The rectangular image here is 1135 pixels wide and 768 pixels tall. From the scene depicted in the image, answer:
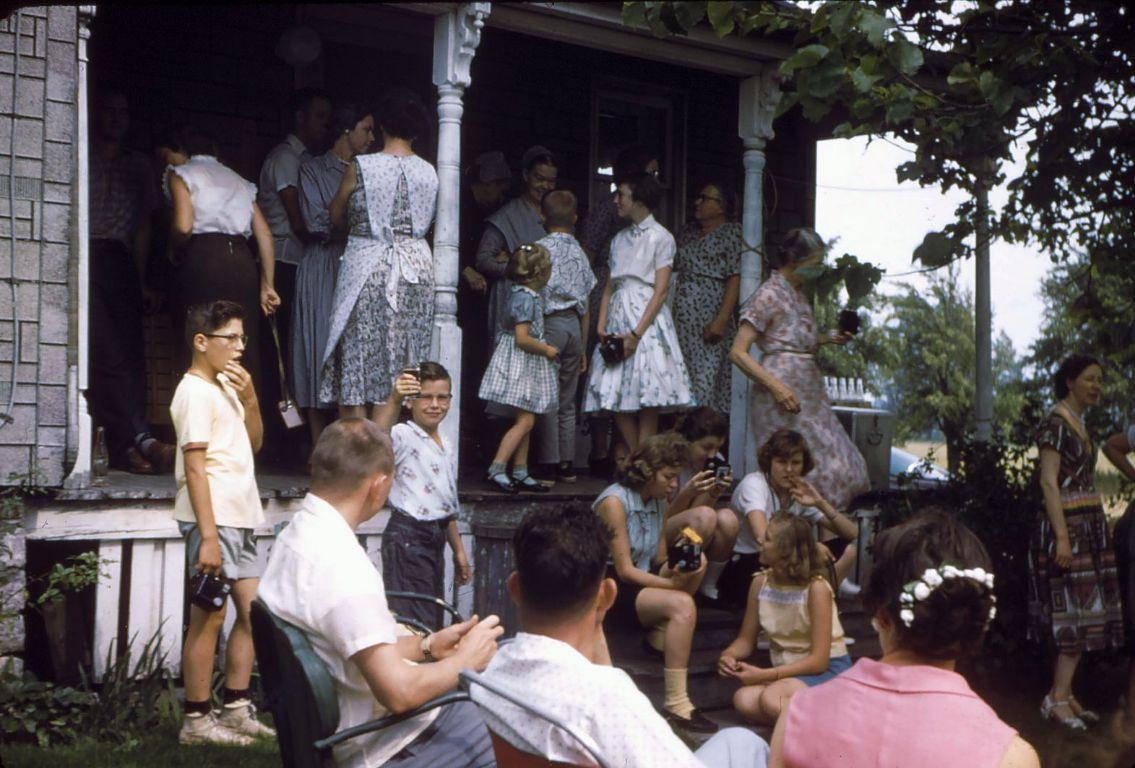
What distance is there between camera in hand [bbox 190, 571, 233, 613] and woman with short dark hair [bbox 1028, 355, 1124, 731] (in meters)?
4.01

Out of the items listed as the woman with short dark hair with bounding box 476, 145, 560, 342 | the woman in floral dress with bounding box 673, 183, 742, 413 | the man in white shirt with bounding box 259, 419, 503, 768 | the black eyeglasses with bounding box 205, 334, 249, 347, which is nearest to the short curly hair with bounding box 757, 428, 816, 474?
the woman in floral dress with bounding box 673, 183, 742, 413

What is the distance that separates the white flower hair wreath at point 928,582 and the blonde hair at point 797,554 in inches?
101

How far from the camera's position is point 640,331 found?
7.18 m

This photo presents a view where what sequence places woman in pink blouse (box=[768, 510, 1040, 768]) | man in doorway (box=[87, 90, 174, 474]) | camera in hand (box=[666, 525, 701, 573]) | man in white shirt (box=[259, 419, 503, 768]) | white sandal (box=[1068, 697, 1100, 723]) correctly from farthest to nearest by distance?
1. man in doorway (box=[87, 90, 174, 474])
2. white sandal (box=[1068, 697, 1100, 723])
3. camera in hand (box=[666, 525, 701, 573])
4. man in white shirt (box=[259, 419, 503, 768])
5. woman in pink blouse (box=[768, 510, 1040, 768])

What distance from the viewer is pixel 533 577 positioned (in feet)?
9.14

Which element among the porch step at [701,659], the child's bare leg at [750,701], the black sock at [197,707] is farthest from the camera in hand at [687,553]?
the black sock at [197,707]

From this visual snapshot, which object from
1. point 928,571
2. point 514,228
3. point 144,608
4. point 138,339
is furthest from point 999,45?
point 138,339


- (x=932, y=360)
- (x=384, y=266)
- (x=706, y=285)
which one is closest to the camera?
(x=384, y=266)

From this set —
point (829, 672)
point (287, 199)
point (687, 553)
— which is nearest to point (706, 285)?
point (287, 199)

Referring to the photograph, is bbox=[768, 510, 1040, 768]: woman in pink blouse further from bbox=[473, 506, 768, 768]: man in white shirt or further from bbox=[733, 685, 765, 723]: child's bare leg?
bbox=[733, 685, 765, 723]: child's bare leg

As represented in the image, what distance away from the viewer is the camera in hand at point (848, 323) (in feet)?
22.8

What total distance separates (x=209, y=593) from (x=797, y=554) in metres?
2.26

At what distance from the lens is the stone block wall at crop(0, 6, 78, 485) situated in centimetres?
554

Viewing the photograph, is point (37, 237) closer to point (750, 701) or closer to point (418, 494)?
point (418, 494)
